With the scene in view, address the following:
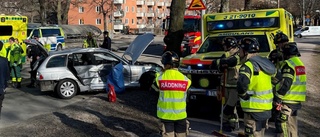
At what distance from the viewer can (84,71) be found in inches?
473

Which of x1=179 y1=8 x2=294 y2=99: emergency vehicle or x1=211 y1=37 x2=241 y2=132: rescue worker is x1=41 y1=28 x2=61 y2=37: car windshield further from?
x1=211 y1=37 x2=241 y2=132: rescue worker

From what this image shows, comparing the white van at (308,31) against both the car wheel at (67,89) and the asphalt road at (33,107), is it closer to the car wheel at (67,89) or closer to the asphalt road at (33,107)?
the asphalt road at (33,107)

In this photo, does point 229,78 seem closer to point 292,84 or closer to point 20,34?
point 292,84

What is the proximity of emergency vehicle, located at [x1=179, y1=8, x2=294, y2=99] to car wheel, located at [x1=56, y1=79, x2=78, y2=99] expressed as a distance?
406 cm

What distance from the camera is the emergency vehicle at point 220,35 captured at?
8.77 metres

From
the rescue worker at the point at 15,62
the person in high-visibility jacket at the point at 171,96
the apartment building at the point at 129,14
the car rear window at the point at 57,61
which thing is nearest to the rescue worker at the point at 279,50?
the person in high-visibility jacket at the point at 171,96

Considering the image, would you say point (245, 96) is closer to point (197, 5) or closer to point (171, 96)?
point (171, 96)

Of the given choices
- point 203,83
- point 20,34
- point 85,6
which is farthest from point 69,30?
point 85,6

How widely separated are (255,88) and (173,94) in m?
1.21

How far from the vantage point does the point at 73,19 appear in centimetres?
8631

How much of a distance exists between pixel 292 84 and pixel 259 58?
120 centimetres

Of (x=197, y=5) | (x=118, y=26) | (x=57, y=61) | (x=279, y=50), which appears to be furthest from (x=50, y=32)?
Result: (x=118, y=26)

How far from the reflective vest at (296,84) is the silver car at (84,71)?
219 inches

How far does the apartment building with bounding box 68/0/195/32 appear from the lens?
86438 millimetres
